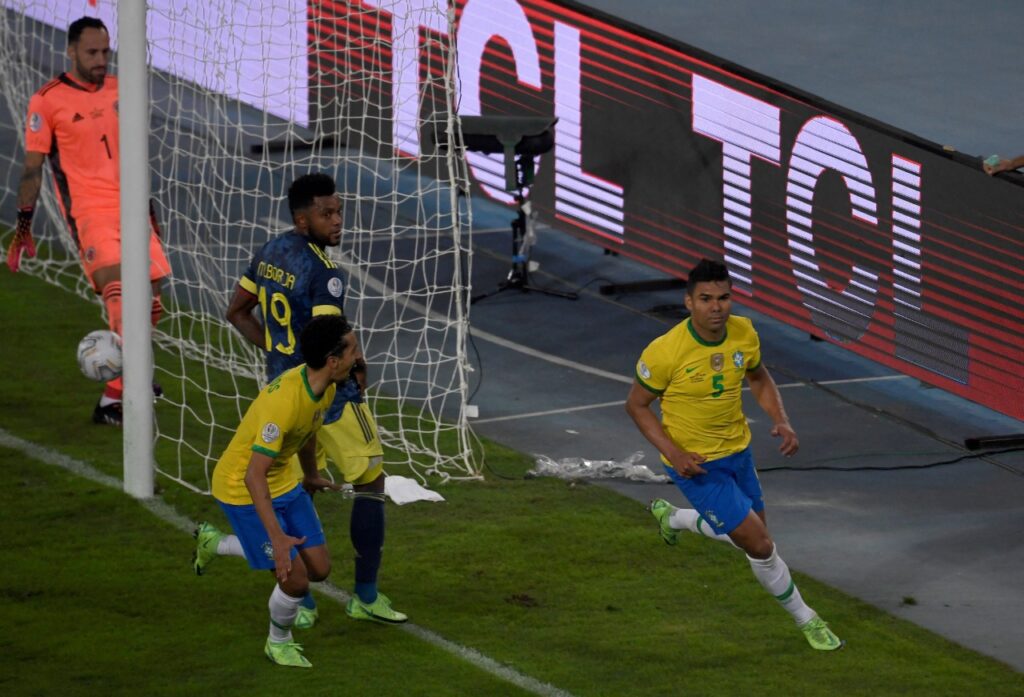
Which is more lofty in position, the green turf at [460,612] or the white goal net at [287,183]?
the white goal net at [287,183]

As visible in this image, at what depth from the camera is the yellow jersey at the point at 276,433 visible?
6.78 meters

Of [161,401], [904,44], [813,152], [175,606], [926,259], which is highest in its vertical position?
[904,44]

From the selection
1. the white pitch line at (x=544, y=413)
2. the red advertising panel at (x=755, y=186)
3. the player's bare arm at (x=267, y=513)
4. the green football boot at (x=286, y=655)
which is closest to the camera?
the player's bare arm at (x=267, y=513)

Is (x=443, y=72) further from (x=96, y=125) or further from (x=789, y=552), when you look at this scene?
(x=789, y=552)

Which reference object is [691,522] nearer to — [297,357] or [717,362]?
[717,362]

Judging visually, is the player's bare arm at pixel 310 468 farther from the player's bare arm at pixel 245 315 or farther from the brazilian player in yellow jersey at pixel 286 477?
the player's bare arm at pixel 245 315

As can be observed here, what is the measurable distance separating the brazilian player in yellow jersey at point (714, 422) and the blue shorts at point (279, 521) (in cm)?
156

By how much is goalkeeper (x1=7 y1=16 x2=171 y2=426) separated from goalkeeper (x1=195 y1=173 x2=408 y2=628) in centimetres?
290

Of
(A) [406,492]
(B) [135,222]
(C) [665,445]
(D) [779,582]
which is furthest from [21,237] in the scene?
(D) [779,582]

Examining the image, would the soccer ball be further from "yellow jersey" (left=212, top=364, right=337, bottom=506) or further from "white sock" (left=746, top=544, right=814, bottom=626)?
"white sock" (left=746, top=544, right=814, bottom=626)

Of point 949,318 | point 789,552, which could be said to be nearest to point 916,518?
point 789,552

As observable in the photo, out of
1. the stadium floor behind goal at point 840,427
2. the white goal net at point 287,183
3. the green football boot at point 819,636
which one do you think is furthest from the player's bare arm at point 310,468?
the stadium floor behind goal at point 840,427

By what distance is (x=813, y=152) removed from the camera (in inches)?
476

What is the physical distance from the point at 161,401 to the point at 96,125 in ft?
6.53
